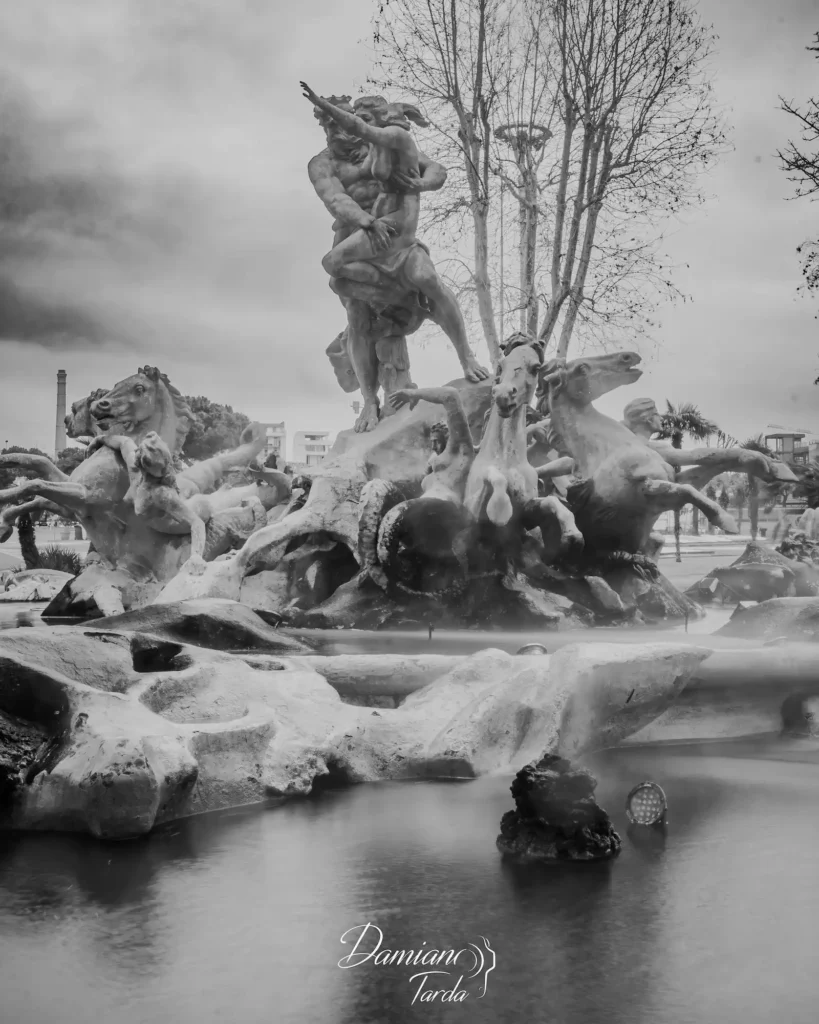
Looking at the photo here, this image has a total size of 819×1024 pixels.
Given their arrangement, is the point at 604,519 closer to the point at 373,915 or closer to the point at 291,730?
the point at 291,730

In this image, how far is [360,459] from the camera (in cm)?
771

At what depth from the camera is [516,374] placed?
21.2 ft

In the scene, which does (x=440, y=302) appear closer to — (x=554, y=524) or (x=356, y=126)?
(x=356, y=126)

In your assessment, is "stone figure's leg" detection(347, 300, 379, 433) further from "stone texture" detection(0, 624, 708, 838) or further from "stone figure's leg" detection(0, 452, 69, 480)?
"stone texture" detection(0, 624, 708, 838)

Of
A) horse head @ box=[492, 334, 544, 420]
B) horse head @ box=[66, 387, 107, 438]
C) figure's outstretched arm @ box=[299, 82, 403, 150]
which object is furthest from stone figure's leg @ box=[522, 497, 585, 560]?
horse head @ box=[66, 387, 107, 438]

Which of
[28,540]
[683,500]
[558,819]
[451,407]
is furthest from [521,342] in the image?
[28,540]

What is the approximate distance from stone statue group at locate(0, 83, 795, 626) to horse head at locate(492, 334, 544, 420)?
0.01 m

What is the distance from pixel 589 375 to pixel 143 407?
12.5 ft

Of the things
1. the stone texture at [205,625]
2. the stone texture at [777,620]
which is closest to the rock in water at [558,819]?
the stone texture at [205,625]

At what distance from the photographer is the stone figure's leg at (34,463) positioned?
8219mm

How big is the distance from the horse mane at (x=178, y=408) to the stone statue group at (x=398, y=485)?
0.22 feet

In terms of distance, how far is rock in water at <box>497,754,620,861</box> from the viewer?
7.22 feet

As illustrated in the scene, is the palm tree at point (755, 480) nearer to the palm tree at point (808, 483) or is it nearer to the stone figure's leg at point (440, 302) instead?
the palm tree at point (808, 483)

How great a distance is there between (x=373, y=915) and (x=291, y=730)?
3.39 ft
